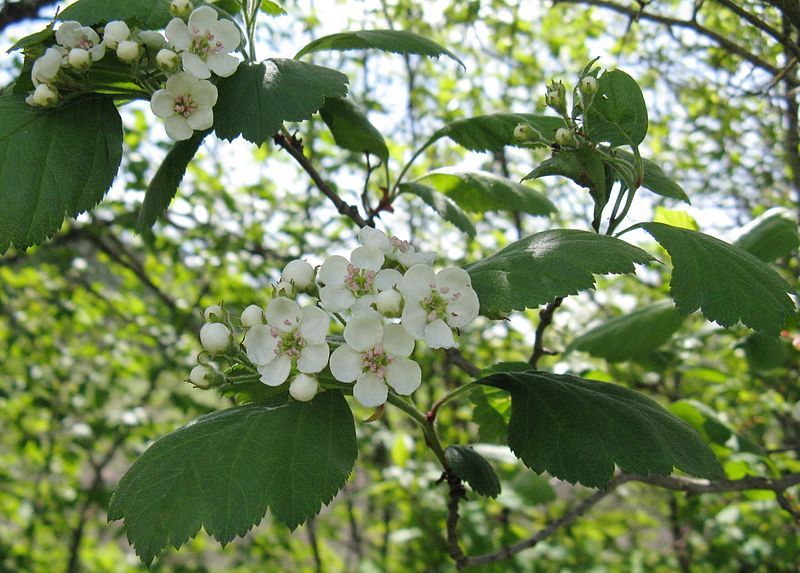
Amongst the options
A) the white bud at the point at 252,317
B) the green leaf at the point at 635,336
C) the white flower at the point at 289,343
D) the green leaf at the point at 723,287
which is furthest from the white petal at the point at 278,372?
the green leaf at the point at 635,336

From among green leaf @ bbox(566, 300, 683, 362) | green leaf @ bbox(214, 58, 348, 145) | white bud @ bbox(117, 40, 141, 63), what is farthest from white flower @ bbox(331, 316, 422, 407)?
green leaf @ bbox(566, 300, 683, 362)

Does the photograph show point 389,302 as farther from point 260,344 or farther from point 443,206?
point 443,206

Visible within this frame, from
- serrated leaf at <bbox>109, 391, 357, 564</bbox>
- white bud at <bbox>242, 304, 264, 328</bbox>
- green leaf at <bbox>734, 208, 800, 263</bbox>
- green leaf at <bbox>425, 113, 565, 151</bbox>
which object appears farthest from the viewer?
green leaf at <bbox>734, 208, 800, 263</bbox>

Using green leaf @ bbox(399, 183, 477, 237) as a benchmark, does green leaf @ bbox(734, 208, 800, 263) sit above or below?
above

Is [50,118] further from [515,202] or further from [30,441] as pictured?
[30,441]

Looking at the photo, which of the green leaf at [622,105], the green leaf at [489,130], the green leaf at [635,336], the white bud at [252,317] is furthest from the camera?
the green leaf at [635,336]

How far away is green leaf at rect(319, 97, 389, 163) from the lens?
215 cm

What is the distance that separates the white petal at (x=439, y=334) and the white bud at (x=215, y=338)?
1.32ft

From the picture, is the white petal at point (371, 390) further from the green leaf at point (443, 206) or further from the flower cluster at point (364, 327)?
the green leaf at point (443, 206)

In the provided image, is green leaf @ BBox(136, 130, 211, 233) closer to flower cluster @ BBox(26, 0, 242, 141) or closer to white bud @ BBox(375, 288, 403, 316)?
flower cluster @ BBox(26, 0, 242, 141)

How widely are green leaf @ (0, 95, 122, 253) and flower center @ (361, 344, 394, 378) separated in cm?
68

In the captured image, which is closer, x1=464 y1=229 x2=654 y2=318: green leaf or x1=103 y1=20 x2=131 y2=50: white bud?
x1=464 y1=229 x2=654 y2=318: green leaf

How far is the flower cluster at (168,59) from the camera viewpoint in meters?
1.61

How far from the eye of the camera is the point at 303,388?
56.3 inches
